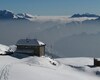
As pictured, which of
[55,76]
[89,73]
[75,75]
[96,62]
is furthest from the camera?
Result: [96,62]

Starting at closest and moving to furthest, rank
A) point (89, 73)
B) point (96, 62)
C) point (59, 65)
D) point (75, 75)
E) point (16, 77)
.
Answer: point (16, 77), point (75, 75), point (89, 73), point (59, 65), point (96, 62)

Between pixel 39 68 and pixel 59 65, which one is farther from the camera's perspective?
pixel 59 65

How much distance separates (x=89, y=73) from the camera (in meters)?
62.0

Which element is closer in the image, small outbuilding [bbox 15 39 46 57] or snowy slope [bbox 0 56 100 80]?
snowy slope [bbox 0 56 100 80]

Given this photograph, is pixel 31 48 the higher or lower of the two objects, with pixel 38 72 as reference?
lower

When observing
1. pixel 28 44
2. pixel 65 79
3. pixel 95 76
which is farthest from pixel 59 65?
pixel 28 44

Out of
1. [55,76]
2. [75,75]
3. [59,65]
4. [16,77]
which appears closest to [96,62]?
[59,65]

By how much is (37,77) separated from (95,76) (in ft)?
42.1

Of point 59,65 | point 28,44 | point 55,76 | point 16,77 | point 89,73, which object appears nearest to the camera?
point 16,77

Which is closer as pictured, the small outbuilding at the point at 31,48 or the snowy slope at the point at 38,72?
the snowy slope at the point at 38,72

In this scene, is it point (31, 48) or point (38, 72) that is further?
point (31, 48)

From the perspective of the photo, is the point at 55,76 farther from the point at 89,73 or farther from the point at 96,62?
the point at 96,62

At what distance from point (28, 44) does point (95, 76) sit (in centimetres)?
3329

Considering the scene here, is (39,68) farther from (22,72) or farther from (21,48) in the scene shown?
(21,48)
